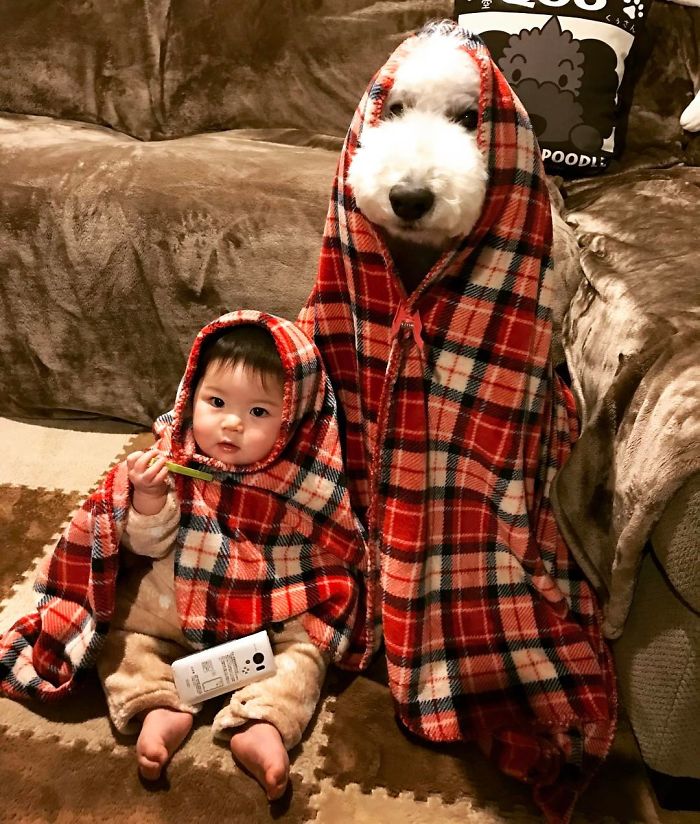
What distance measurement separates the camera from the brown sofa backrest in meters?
1.58

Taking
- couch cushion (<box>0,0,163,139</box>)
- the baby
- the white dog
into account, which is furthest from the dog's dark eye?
couch cushion (<box>0,0,163,139</box>)

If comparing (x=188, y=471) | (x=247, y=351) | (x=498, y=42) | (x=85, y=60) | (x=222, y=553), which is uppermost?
(x=498, y=42)

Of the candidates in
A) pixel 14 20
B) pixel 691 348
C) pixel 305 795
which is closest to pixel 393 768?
pixel 305 795

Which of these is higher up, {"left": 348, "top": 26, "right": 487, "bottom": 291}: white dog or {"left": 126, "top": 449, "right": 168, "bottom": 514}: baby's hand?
{"left": 348, "top": 26, "right": 487, "bottom": 291}: white dog

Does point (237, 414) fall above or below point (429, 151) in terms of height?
below

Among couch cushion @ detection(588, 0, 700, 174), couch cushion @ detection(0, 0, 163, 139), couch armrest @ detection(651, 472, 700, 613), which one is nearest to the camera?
couch armrest @ detection(651, 472, 700, 613)

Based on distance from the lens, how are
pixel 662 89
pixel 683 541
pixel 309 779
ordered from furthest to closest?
1. pixel 662 89
2. pixel 309 779
3. pixel 683 541

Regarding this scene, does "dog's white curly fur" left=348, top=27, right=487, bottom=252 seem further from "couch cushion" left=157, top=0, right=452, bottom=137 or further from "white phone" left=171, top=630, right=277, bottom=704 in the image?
"couch cushion" left=157, top=0, right=452, bottom=137

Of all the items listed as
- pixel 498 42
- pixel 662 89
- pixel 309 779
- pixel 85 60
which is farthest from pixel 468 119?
pixel 85 60

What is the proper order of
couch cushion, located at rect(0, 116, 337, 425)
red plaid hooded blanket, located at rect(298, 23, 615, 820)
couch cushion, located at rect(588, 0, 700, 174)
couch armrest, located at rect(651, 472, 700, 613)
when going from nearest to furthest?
1. couch armrest, located at rect(651, 472, 700, 613)
2. red plaid hooded blanket, located at rect(298, 23, 615, 820)
3. couch cushion, located at rect(0, 116, 337, 425)
4. couch cushion, located at rect(588, 0, 700, 174)

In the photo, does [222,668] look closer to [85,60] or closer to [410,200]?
[410,200]

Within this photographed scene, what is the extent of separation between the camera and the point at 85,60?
1642 mm

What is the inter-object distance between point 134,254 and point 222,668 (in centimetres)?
79

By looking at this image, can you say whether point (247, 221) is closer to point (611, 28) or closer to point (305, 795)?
point (611, 28)
